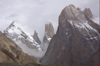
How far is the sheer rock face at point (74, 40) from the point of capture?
526ft

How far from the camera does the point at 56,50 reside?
186 meters

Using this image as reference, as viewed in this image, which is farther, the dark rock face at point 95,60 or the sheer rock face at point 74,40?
the sheer rock face at point 74,40

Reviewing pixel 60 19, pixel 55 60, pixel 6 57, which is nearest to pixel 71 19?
pixel 60 19

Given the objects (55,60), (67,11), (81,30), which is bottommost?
(55,60)

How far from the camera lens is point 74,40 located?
16938 cm

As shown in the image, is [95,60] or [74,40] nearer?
[95,60]

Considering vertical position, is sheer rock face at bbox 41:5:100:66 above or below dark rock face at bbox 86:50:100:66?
above

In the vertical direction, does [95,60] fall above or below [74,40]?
below

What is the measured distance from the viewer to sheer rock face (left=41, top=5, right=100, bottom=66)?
526 ft

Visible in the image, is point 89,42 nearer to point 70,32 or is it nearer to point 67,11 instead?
point 70,32

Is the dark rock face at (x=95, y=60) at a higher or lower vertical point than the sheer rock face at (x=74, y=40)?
lower

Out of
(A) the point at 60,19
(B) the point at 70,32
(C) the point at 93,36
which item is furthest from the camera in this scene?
(A) the point at 60,19

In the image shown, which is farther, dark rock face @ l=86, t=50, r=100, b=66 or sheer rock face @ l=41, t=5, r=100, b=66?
sheer rock face @ l=41, t=5, r=100, b=66

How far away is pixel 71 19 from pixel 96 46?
39387 mm
